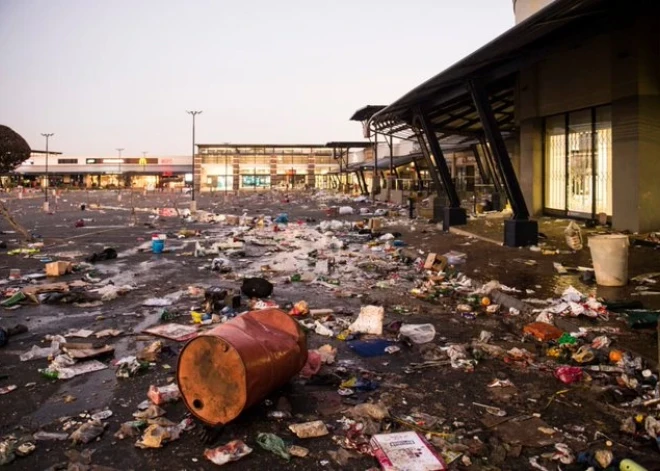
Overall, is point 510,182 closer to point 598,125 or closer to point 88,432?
point 598,125

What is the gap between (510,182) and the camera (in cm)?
1066

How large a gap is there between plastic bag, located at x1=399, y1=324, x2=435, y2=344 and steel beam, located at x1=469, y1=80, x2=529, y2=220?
19.7 ft

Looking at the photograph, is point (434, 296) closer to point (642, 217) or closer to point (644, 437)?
point (644, 437)

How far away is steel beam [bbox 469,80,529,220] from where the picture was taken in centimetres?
1059

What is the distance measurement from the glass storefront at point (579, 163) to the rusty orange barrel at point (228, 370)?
11.8 metres

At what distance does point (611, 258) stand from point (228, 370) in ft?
17.5

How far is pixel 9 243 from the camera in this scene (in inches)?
530

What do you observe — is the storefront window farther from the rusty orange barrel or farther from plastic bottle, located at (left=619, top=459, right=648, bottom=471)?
the rusty orange barrel

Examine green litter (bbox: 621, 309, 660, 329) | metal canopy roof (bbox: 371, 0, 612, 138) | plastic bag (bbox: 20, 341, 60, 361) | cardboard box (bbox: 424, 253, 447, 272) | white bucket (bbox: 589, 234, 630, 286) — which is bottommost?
Answer: plastic bag (bbox: 20, 341, 60, 361)

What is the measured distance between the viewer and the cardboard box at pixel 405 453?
2.83 m

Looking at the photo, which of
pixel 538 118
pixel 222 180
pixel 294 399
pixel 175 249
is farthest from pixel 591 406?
pixel 222 180

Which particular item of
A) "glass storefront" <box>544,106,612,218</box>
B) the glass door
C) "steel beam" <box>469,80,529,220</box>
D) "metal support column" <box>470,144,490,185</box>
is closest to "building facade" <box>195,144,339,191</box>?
"metal support column" <box>470,144,490,185</box>

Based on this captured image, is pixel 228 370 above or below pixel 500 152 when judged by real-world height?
below

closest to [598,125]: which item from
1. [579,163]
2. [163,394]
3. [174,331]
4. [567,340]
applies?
[579,163]
